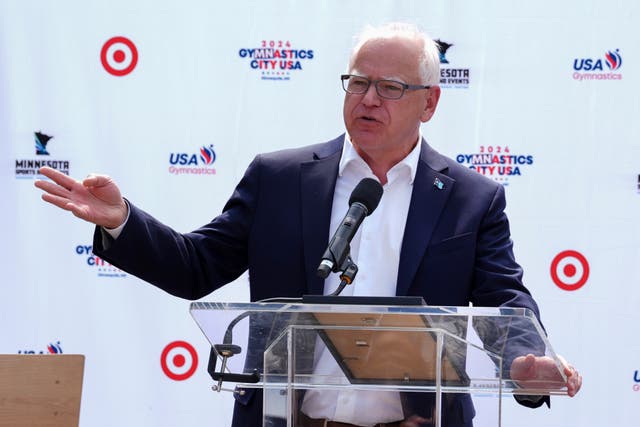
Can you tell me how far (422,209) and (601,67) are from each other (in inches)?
83.5

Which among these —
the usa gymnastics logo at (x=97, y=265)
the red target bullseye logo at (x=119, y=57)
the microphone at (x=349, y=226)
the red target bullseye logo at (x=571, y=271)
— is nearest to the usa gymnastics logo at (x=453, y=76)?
the red target bullseye logo at (x=571, y=271)

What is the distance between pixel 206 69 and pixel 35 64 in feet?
3.01

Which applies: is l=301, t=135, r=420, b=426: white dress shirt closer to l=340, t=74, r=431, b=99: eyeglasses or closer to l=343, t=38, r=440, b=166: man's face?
l=343, t=38, r=440, b=166: man's face

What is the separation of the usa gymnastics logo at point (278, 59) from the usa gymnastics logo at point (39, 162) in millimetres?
1128

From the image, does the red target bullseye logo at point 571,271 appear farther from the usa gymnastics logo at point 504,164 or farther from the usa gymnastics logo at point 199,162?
the usa gymnastics logo at point 199,162

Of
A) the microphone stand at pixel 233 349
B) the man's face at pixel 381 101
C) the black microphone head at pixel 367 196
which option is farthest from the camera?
the man's face at pixel 381 101

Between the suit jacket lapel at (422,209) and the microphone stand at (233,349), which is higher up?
the suit jacket lapel at (422,209)

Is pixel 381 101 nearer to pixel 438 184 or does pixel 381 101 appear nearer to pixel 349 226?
pixel 438 184

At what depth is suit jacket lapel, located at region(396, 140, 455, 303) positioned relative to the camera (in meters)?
2.90

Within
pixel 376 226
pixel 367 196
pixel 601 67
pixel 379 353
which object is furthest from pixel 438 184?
pixel 601 67

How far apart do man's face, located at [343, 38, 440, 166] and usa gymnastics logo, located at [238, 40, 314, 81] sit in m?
1.89

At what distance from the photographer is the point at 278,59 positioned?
16.1ft

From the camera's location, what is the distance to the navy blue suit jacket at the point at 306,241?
288 cm

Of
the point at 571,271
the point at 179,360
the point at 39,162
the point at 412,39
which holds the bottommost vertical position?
the point at 179,360
